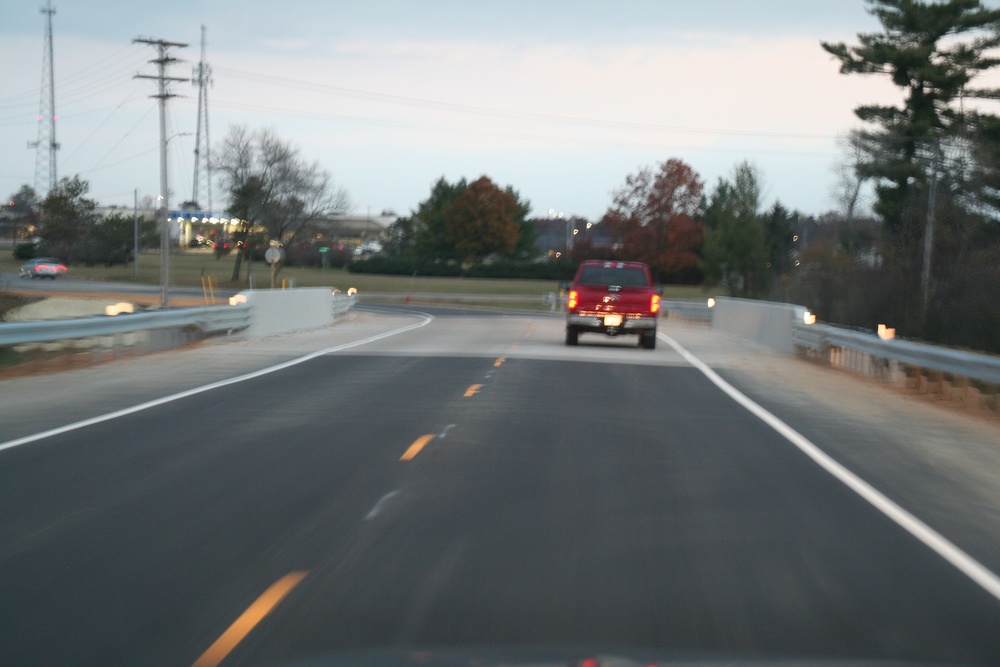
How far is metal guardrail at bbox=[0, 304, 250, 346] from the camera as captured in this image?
18.4m

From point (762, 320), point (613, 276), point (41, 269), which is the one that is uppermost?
point (613, 276)

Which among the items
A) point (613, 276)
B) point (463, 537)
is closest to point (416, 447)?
point (463, 537)

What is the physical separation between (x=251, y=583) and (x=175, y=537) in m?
1.32

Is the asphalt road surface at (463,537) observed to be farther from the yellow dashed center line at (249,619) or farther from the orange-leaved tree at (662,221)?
the orange-leaved tree at (662,221)

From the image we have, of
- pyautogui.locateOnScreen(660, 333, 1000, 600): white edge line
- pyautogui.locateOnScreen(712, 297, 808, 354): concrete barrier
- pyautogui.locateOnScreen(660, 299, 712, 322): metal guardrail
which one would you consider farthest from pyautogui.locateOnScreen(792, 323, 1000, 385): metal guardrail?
pyautogui.locateOnScreen(660, 299, 712, 322): metal guardrail

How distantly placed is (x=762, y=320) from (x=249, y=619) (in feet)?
90.7

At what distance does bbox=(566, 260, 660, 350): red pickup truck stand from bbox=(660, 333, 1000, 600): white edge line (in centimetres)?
1136

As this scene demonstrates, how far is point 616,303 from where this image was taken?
27.5 m

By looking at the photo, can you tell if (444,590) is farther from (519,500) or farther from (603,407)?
(603,407)

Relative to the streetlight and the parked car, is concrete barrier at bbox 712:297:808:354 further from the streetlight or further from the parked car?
the parked car

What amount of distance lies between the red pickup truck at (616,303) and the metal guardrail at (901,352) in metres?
3.45

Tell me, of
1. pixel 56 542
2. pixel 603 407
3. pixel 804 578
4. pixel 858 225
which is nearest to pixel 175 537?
pixel 56 542

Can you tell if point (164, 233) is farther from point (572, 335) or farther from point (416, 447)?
point (416, 447)

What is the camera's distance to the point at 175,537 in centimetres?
767
